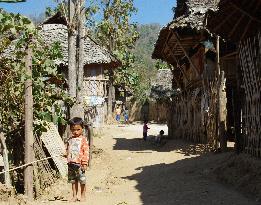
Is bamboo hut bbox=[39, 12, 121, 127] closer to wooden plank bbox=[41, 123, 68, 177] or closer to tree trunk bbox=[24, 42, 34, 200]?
wooden plank bbox=[41, 123, 68, 177]

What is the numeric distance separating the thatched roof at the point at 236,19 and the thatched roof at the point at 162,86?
3028cm

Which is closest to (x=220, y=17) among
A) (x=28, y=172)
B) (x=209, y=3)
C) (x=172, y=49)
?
(x=28, y=172)

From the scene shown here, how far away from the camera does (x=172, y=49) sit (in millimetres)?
17422

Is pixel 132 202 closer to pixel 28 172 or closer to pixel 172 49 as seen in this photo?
pixel 28 172

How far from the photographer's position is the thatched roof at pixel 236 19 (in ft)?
27.2

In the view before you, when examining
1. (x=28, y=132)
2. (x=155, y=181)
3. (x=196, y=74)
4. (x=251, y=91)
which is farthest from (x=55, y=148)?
(x=196, y=74)

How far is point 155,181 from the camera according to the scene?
29.3 ft

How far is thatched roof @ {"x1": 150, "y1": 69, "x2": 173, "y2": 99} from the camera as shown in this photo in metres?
40.5

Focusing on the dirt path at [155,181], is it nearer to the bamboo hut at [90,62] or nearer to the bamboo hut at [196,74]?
the bamboo hut at [196,74]

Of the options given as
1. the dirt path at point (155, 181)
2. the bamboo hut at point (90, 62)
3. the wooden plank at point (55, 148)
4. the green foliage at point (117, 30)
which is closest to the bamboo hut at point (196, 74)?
the dirt path at point (155, 181)

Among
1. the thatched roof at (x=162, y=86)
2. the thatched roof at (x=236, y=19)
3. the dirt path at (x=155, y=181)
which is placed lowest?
the dirt path at (x=155, y=181)

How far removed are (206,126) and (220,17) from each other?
4.92 metres

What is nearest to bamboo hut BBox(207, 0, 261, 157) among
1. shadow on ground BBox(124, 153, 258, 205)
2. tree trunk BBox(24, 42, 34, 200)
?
shadow on ground BBox(124, 153, 258, 205)

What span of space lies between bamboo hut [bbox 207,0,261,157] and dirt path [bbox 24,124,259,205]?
49.9 inches
